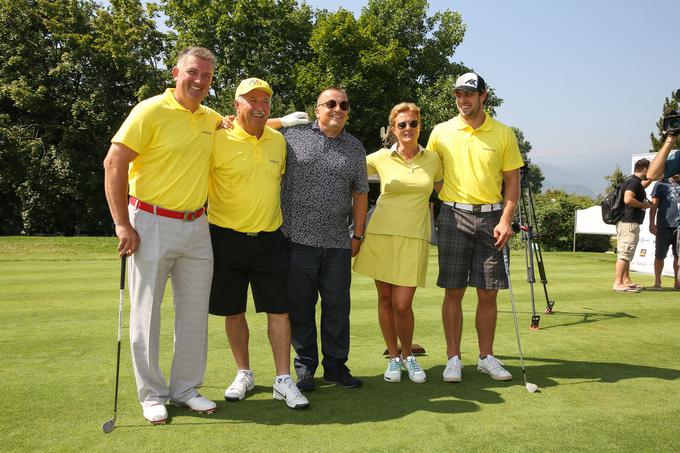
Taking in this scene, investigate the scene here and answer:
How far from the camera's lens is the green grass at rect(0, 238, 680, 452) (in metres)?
3.38

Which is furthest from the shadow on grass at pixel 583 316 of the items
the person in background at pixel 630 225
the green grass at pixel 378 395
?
the person in background at pixel 630 225

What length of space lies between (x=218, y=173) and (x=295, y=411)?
1.73m

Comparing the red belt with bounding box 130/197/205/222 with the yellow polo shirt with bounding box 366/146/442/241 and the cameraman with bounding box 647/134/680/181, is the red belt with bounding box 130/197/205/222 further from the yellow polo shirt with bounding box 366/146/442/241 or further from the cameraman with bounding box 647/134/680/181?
the cameraman with bounding box 647/134/680/181

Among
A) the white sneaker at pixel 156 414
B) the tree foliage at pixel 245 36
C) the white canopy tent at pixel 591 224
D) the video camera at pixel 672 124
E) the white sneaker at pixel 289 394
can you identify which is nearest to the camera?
the white sneaker at pixel 156 414

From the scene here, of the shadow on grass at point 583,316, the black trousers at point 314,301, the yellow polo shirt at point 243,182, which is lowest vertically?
the shadow on grass at point 583,316

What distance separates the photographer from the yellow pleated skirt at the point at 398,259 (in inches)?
184

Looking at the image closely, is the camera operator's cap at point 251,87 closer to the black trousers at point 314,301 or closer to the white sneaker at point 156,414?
the black trousers at point 314,301

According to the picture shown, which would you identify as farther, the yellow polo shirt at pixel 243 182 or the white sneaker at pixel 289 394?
the yellow polo shirt at pixel 243 182

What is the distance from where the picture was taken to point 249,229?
4.14 metres

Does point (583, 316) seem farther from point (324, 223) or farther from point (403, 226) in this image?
point (324, 223)

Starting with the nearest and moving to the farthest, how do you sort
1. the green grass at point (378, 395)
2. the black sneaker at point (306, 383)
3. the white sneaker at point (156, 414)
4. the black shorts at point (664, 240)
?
the green grass at point (378, 395)
the white sneaker at point (156, 414)
the black sneaker at point (306, 383)
the black shorts at point (664, 240)

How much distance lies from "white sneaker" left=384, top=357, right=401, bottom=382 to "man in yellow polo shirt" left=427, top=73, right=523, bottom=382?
1.28 ft

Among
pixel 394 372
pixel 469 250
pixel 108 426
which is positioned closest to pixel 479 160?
Answer: pixel 469 250

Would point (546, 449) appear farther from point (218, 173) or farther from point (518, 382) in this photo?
point (218, 173)
